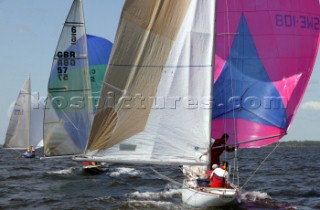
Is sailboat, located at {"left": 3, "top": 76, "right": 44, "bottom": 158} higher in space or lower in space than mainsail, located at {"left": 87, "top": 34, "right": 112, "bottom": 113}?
lower

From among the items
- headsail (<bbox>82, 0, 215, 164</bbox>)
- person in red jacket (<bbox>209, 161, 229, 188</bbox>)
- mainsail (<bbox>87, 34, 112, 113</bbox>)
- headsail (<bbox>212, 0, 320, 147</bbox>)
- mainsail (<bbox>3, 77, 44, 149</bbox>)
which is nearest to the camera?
person in red jacket (<bbox>209, 161, 229, 188</bbox>)

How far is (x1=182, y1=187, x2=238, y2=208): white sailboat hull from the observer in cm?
1535

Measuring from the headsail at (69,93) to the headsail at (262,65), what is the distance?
1258 cm

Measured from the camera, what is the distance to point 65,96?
29.0 m

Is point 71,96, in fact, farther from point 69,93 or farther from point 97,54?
point 97,54

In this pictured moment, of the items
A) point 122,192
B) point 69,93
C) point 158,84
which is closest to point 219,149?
point 158,84

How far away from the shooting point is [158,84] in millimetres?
16250

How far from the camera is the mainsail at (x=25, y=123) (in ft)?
177

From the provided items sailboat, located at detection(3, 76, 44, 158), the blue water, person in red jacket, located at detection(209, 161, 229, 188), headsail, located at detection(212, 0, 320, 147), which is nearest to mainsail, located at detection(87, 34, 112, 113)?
the blue water

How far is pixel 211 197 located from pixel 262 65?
15.4ft

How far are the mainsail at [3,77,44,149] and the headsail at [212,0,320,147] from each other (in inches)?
1507

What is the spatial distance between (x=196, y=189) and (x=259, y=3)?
6254 millimetres

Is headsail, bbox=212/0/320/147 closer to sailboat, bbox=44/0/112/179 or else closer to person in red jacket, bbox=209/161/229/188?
person in red jacket, bbox=209/161/229/188

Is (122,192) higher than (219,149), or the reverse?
(219,149)
